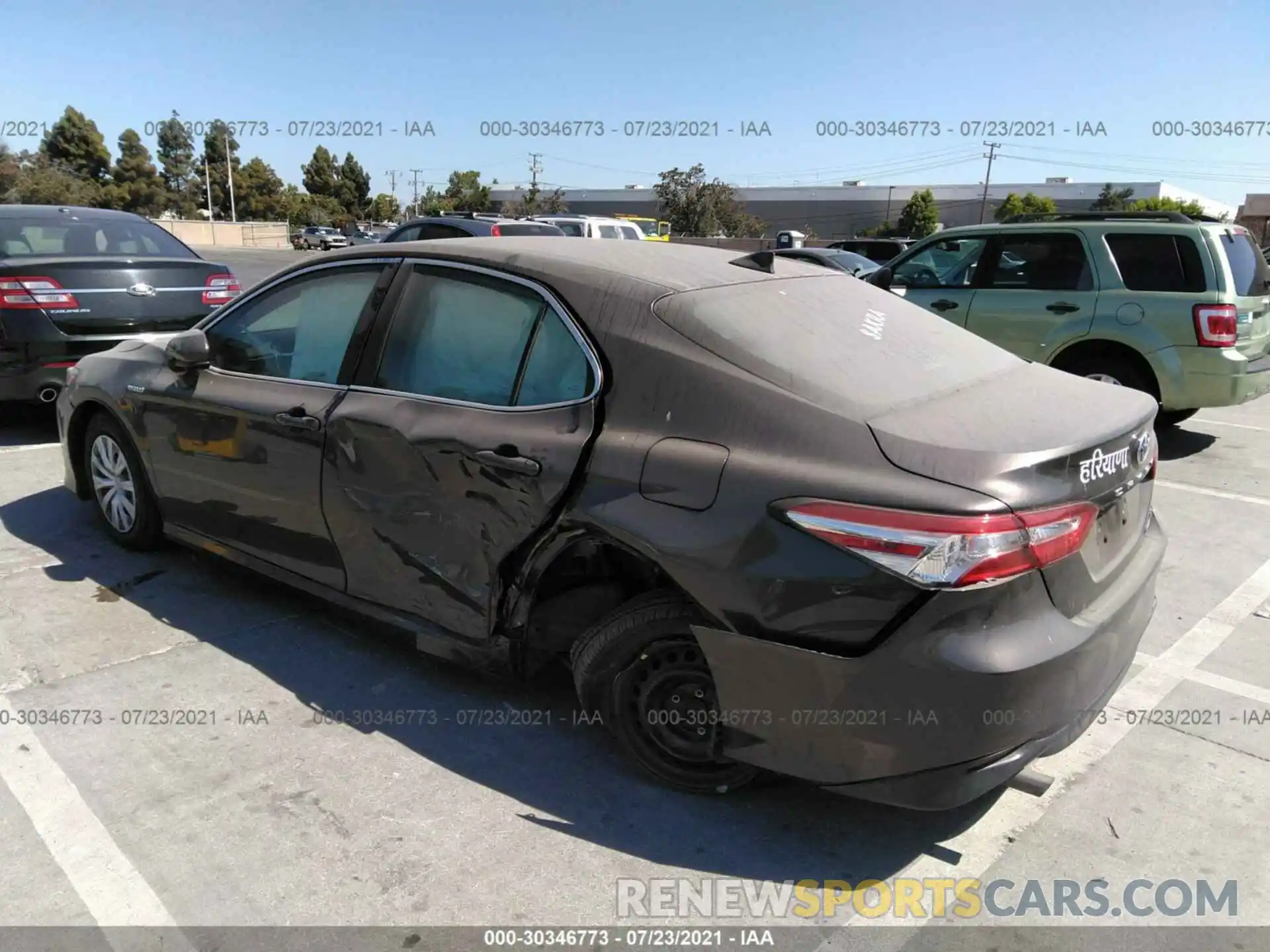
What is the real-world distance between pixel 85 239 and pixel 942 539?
7.57m

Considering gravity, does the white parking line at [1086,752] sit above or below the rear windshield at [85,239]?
below

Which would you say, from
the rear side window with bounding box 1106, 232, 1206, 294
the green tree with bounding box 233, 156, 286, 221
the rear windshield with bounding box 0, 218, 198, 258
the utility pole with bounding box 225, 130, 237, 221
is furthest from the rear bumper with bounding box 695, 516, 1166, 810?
the green tree with bounding box 233, 156, 286, 221

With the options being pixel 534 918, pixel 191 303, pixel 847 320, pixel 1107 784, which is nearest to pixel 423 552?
pixel 534 918

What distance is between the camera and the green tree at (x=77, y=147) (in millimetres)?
66875

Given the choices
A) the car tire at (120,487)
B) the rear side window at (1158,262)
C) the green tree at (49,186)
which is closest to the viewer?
the car tire at (120,487)

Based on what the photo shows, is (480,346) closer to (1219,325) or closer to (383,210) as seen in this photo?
(1219,325)

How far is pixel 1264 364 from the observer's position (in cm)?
696

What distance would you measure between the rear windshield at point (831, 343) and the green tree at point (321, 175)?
322ft

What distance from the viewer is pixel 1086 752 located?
3.13 meters

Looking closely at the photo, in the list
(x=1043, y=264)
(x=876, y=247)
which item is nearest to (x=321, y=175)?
(x=876, y=247)

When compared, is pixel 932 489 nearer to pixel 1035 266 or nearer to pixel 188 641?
pixel 188 641

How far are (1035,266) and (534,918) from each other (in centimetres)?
706

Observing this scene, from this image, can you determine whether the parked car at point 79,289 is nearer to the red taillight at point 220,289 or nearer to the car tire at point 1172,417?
the red taillight at point 220,289

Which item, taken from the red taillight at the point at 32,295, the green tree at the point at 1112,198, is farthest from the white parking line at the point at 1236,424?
the green tree at the point at 1112,198
